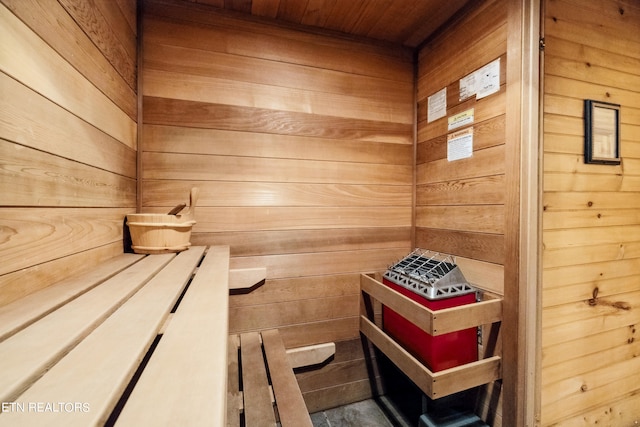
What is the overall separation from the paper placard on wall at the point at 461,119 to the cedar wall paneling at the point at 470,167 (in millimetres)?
33

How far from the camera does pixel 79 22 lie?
111 cm

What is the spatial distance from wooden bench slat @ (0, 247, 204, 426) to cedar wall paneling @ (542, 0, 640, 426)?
69.8 inches

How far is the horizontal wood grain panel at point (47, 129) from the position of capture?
77 centimetres

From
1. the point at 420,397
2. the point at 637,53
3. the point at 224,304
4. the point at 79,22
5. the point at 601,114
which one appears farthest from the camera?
the point at 420,397

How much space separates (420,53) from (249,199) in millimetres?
1718

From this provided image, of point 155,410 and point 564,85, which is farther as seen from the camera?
point 564,85

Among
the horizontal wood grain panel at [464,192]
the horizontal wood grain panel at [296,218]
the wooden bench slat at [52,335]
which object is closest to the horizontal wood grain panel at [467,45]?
the horizontal wood grain panel at [464,192]

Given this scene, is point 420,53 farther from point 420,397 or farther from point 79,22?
point 420,397

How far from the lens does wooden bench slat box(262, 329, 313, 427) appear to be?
45.1 inches

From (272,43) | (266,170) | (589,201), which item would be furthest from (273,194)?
(589,201)

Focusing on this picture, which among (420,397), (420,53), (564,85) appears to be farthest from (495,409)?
(420,53)

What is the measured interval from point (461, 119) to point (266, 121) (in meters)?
1.26

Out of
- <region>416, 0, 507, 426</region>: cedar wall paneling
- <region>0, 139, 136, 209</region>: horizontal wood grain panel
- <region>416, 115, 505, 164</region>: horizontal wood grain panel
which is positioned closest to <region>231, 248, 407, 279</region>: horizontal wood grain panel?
<region>416, 0, 507, 426</region>: cedar wall paneling

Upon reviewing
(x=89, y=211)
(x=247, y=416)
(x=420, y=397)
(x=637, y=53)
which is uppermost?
(x=637, y=53)
